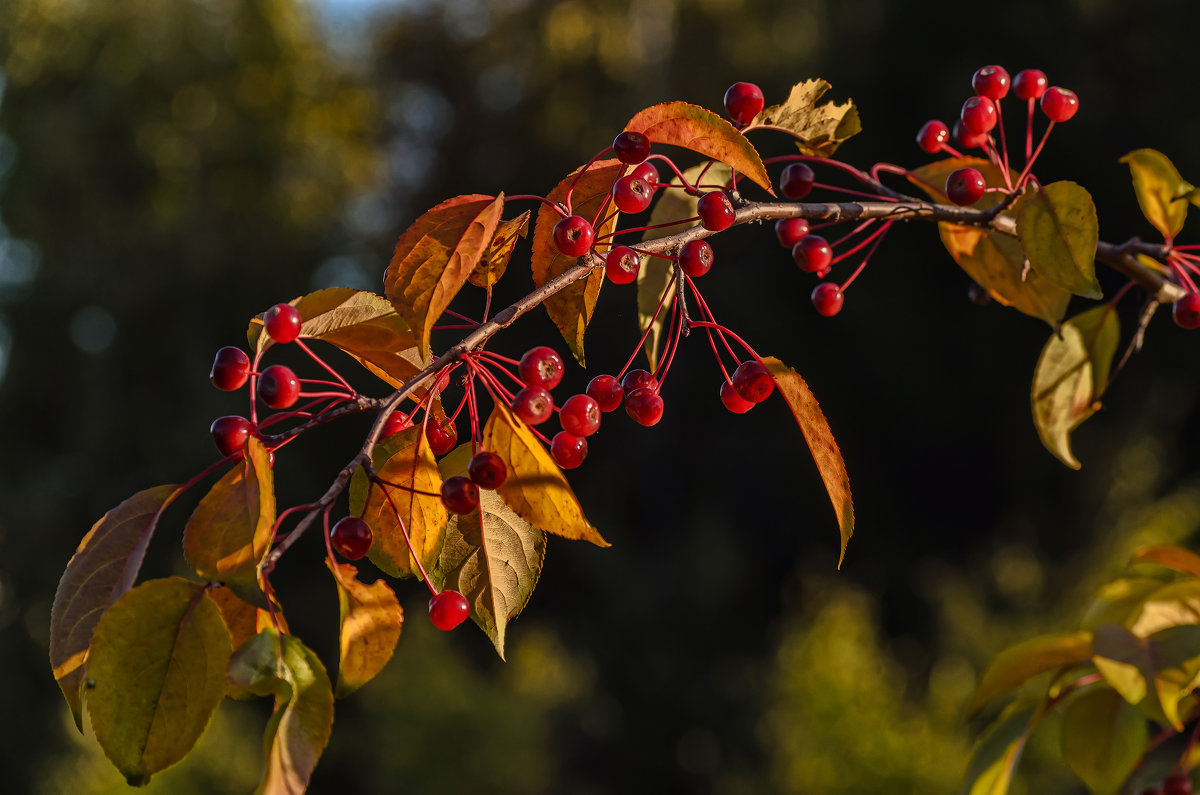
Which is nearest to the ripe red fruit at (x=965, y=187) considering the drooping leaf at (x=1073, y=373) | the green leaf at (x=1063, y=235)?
the green leaf at (x=1063, y=235)

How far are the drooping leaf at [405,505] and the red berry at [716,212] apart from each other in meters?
0.17

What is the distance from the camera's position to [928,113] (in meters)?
6.60

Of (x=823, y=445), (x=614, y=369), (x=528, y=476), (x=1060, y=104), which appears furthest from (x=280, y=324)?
(x=614, y=369)

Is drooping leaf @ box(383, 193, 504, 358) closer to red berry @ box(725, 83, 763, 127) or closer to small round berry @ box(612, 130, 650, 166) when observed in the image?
small round berry @ box(612, 130, 650, 166)

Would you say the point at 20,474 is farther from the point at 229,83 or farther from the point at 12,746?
the point at 229,83

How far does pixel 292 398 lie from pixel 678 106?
0.23 m

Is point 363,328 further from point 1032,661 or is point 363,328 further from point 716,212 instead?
point 1032,661

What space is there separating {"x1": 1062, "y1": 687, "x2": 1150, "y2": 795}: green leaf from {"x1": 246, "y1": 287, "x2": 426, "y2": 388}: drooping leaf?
0.53 m

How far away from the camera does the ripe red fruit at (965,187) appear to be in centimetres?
55

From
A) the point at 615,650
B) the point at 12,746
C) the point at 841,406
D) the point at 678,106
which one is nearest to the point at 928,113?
the point at 841,406

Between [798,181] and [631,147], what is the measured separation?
0.55ft

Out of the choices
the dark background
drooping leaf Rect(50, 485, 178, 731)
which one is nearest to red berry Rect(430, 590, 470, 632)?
drooping leaf Rect(50, 485, 178, 731)

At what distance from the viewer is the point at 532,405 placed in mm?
428

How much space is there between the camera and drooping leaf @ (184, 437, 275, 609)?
1.18 ft
